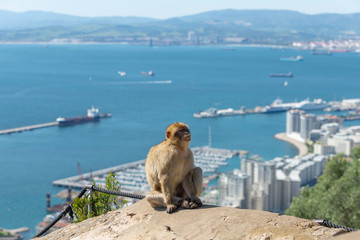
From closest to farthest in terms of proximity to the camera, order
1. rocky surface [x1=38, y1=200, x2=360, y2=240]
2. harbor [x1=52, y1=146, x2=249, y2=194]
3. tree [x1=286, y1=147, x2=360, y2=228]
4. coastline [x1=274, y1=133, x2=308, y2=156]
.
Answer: rocky surface [x1=38, y1=200, x2=360, y2=240] → tree [x1=286, y1=147, x2=360, y2=228] → harbor [x1=52, y1=146, x2=249, y2=194] → coastline [x1=274, y1=133, x2=308, y2=156]

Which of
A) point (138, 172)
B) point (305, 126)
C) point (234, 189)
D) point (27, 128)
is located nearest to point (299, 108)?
point (305, 126)

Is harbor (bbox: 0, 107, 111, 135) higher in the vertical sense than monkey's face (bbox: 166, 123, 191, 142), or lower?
lower

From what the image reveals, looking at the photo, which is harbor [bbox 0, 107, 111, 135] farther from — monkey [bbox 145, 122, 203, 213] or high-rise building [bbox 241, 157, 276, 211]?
Result: monkey [bbox 145, 122, 203, 213]

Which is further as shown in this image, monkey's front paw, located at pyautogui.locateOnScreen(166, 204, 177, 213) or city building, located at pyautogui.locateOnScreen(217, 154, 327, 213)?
city building, located at pyautogui.locateOnScreen(217, 154, 327, 213)

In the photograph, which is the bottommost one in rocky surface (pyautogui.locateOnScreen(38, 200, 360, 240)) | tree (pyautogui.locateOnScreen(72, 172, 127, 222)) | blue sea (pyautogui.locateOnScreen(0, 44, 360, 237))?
blue sea (pyautogui.locateOnScreen(0, 44, 360, 237))

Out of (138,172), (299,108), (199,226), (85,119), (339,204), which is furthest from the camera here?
(299,108)

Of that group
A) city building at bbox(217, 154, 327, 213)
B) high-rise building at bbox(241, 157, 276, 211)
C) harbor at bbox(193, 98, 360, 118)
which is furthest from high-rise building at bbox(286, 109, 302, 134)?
high-rise building at bbox(241, 157, 276, 211)

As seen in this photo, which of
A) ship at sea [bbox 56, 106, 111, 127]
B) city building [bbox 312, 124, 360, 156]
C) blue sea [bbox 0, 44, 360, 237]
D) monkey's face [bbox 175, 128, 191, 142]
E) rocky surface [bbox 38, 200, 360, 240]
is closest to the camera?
rocky surface [bbox 38, 200, 360, 240]

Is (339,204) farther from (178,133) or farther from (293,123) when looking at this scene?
(293,123)

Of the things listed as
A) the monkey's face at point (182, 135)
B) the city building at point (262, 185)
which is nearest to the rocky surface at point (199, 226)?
the monkey's face at point (182, 135)
